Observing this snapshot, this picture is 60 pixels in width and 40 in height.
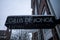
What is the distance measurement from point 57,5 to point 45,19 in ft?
7.03

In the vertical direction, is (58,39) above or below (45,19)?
below

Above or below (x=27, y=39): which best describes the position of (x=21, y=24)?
above

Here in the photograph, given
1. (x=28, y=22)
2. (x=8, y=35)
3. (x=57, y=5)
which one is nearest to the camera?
(x=28, y=22)

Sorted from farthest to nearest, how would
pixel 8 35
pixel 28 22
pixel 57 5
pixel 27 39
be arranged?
pixel 27 39, pixel 57 5, pixel 8 35, pixel 28 22

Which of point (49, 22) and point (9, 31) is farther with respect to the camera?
point (9, 31)

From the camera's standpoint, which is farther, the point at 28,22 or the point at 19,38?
the point at 19,38

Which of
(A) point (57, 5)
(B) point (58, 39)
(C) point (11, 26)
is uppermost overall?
(A) point (57, 5)

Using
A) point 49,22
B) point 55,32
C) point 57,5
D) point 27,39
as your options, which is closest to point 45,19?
point 49,22

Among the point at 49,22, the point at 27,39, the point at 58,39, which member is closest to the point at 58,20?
the point at 49,22

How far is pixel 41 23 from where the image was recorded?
8086 mm

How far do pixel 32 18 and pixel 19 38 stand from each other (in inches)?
1066

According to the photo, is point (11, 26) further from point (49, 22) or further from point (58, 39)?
point (58, 39)

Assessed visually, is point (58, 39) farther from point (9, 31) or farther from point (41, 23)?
point (9, 31)

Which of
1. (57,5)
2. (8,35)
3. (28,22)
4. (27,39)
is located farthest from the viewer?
(27,39)
